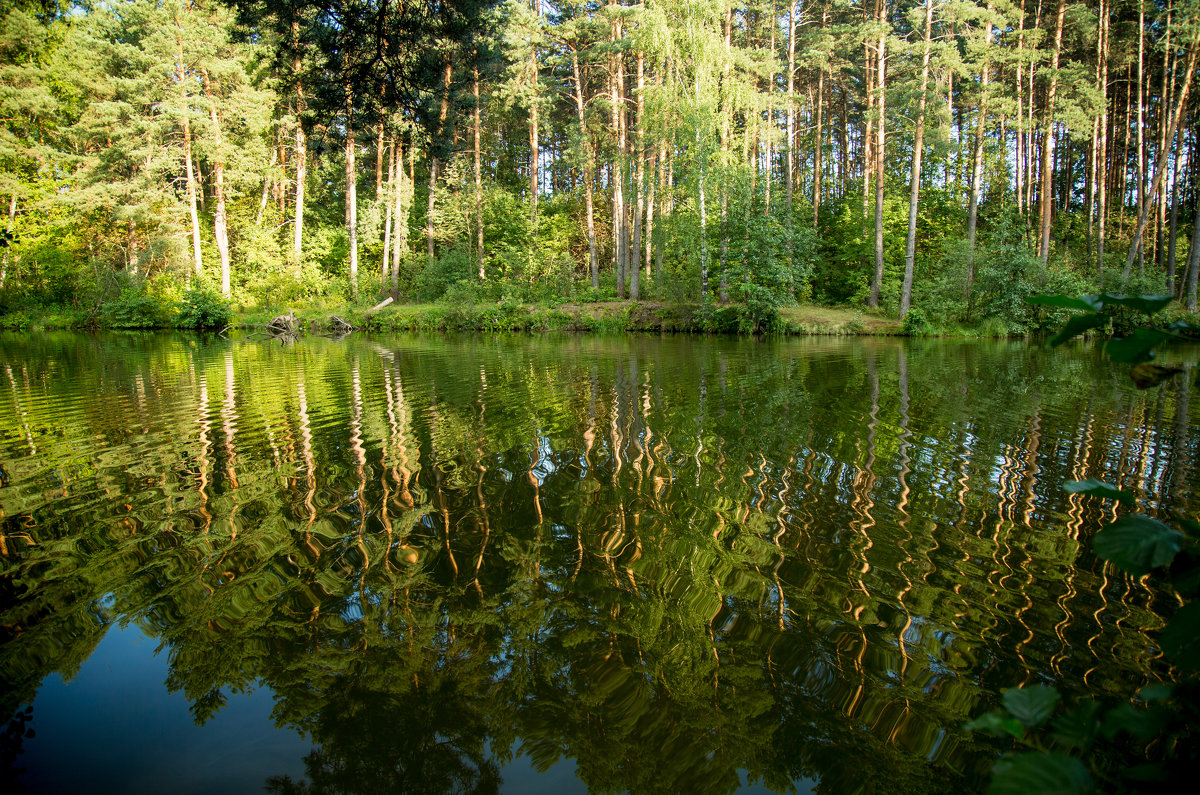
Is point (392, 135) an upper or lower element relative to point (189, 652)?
upper

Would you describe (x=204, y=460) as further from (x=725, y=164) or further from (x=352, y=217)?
(x=352, y=217)

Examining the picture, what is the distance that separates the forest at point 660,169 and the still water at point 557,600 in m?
21.5

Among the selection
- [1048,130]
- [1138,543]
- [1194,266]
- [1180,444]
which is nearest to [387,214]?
[1048,130]

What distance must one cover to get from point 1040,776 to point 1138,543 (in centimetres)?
56

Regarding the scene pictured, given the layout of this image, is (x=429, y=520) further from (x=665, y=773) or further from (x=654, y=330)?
(x=654, y=330)

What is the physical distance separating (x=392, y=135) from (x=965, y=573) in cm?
979

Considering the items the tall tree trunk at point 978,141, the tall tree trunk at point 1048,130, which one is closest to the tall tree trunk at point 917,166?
the tall tree trunk at point 978,141

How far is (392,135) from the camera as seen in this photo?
1002 centimetres

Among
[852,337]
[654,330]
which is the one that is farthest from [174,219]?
[852,337]

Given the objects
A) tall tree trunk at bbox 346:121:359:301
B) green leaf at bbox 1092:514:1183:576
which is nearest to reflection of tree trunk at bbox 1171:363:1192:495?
green leaf at bbox 1092:514:1183:576

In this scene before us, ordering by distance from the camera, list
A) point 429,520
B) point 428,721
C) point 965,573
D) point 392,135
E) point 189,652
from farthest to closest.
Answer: point 392,135 → point 429,520 → point 965,573 → point 189,652 → point 428,721

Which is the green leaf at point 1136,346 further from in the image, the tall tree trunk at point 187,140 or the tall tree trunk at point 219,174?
Answer: the tall tree trunk at point 219,174

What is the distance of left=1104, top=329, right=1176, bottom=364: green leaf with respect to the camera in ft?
4.25

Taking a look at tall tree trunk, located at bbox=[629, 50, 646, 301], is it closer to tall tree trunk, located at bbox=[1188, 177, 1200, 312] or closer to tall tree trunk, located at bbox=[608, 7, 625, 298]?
tall tree trunk, located at bbox=[608, 7, 625, 298]
